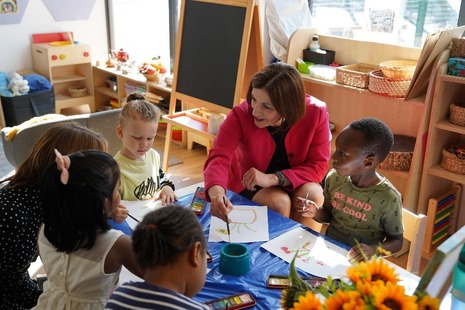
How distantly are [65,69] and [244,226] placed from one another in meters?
4.12

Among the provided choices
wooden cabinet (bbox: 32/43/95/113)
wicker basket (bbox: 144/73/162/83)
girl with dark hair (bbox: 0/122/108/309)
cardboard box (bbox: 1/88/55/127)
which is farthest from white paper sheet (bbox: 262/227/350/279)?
wooden cabinet (bbox: 32/43/95/113)

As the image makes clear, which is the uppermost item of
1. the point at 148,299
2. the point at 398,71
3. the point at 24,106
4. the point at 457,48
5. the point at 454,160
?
the point at 457,48

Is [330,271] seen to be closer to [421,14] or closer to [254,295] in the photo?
[254,295]

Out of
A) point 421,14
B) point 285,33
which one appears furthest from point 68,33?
point 421,14

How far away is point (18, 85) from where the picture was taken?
437 cm

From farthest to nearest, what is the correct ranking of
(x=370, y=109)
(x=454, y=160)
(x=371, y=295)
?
(x=370, y=109) → (x=454, y=160) → (x=371, y=295)

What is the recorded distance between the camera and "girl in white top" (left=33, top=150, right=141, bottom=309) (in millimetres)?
1107

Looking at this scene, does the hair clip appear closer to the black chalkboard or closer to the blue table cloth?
the blue table cloth

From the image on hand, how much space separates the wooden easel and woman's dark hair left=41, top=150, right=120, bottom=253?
1846mm

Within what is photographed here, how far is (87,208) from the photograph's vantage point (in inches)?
43.9

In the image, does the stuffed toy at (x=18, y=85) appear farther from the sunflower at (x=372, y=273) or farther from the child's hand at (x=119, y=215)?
the sunflower at (x=372, y=273)

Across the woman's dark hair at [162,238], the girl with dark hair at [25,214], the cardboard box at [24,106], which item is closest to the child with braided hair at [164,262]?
the woman's dark hair at [162,238]

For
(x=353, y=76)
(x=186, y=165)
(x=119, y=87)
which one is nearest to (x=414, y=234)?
(x=353, y=76)

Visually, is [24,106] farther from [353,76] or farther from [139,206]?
[139,206]
